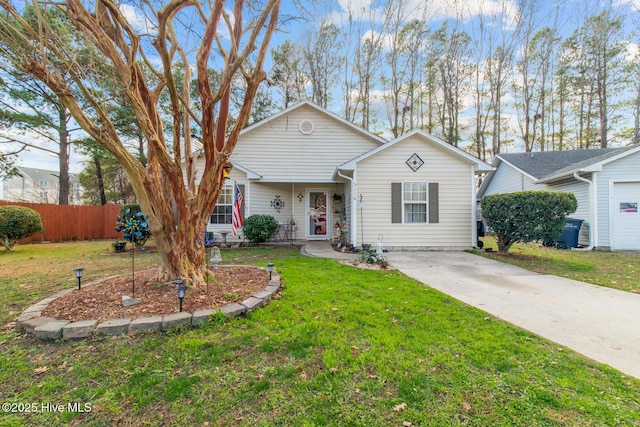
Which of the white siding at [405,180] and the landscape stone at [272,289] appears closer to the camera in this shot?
the landscape stone at [272,289]

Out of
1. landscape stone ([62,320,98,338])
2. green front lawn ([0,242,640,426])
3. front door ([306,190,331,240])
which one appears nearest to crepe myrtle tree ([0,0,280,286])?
landscape stone ([62,320,98,338])

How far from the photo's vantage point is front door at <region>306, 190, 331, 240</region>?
11.8 meters

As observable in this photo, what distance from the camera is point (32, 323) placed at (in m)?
2.97

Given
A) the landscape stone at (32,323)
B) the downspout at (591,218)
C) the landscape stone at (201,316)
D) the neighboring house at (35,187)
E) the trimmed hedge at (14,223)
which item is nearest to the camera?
the landscape stone at (32,323)

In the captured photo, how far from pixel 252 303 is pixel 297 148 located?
8.69 meters

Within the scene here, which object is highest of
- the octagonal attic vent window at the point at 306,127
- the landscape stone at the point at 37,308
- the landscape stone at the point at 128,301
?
the octagonal attic vent window at the point at 306,127

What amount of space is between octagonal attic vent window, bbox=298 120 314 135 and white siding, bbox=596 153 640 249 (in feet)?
34.6

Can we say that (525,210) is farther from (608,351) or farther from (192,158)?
(192,158)

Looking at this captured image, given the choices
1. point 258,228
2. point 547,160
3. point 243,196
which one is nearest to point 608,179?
point 547,160

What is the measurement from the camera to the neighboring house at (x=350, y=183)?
29.5ft

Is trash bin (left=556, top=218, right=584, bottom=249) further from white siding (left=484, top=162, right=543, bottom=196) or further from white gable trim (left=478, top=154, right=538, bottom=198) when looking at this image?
white gable trim (left=478, top=154, right=538, bottom=198)

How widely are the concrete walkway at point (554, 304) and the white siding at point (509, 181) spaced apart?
29.9ft

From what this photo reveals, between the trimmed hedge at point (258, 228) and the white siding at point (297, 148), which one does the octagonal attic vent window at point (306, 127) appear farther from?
the trimmed hedge at point (258, 228)

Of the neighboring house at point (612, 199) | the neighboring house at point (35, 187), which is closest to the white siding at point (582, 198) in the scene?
the neighboring house at point (612, 199)
